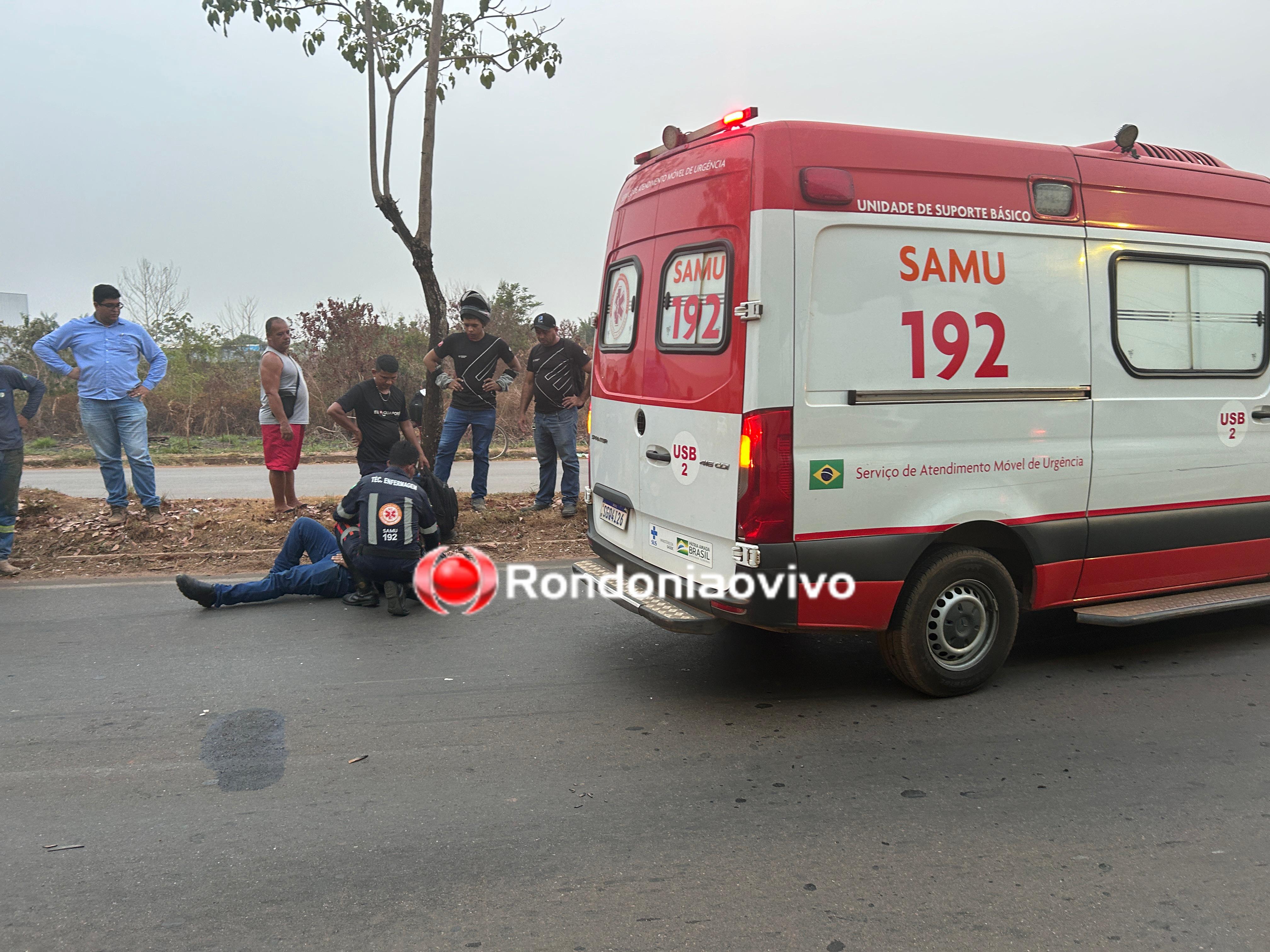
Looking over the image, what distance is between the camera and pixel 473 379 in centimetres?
799

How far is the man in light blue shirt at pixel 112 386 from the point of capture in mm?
7391

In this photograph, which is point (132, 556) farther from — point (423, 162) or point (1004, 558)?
point (1004, 558)

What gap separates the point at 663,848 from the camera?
2.99m

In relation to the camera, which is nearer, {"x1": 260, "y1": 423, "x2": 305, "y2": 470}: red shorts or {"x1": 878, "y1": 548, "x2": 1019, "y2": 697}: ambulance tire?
{"x1": 878, "y1": 548, "x2": 1019, "y2": 697}: ambulance tire

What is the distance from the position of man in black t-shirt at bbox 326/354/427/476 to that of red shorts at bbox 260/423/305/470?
665 mm

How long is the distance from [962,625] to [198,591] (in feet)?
15.3

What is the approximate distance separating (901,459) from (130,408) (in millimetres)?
6610

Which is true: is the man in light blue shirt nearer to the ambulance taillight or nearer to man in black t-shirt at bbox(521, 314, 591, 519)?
man in black t-shirt at bbox(521, 314, 591, 519)

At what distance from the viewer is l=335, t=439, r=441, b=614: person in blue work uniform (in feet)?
18.6

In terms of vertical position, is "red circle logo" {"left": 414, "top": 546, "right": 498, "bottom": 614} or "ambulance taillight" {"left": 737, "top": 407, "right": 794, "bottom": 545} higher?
"ambulance taillight" {"left": 737, "top": 407, "right": 794, "bottom": 545}

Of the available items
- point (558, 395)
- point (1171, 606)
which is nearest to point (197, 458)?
point (558, 395)

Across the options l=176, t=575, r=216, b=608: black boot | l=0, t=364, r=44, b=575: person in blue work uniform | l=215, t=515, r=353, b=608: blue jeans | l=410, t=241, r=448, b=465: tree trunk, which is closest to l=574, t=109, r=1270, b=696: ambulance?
l=215, t=515, r=353, b=608: blue jeans

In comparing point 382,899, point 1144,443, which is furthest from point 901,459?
point 382,899

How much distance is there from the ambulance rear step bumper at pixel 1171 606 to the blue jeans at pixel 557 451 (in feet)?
15.3
